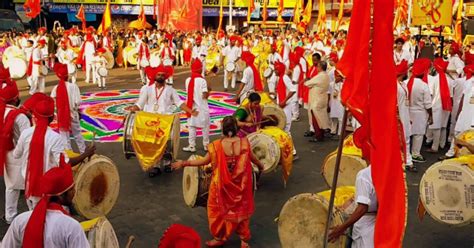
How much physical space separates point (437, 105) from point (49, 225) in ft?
27.9

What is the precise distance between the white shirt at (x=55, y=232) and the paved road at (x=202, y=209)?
258 cm

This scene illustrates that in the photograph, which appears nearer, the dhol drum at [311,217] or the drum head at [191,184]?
the dhol drum at [311,217]

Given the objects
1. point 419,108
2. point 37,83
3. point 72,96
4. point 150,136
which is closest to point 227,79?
point 37,83

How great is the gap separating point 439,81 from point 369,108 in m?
7.67

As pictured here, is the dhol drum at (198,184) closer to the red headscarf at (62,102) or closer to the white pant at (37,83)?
the red headscarf at (62,102)

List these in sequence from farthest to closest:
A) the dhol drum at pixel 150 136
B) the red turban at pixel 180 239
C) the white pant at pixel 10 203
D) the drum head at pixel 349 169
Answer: the dhol drum at pixel 150 136 < the white pant at pixel 10 203 < the drum head at pixel 349 169 < the red turban at pixel 180 239

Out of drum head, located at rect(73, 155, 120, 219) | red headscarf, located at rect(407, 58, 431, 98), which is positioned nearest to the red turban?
drum head, located at rect(73, 155, 120, 219)

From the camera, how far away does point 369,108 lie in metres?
3.19

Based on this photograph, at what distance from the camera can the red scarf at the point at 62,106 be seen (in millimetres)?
8556

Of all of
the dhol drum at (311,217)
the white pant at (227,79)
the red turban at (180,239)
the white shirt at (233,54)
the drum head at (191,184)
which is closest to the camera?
the red turban at (180,239)

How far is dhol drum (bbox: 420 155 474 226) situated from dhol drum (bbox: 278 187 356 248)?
43.2 inches

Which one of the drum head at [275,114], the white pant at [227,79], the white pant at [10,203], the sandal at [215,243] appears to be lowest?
the sandal at [215,243]

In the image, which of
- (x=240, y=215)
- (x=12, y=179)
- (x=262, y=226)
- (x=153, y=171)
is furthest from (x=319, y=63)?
(x=12, y=179)

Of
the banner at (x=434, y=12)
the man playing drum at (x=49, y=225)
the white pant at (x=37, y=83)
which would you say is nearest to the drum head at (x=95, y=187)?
the man playing drum at (x=49, y=225)
